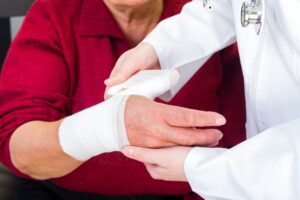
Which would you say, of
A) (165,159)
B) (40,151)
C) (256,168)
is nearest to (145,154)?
(165,159)

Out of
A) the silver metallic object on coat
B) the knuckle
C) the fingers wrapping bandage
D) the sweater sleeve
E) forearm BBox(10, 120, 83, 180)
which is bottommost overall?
forearm BBox(10, 120, 83, 180)

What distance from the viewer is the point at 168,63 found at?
90cm

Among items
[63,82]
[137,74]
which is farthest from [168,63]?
[63,82]

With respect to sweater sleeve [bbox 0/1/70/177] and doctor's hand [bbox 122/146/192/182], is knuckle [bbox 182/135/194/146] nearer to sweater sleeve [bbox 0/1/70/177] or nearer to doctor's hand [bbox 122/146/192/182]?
doctor's hand [bbox 122/146/192/182]

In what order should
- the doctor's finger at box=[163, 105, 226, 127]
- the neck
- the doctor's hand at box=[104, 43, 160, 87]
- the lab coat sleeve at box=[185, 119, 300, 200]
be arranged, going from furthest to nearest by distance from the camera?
the neck → the doctor's hand at box=[104, 43, 160, 87] → the doctor's finger at box=[163, 105, 226, 127] → the lab coat sleeve at box=[185, 119, 300, 200]

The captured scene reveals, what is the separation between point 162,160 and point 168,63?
1.00ft

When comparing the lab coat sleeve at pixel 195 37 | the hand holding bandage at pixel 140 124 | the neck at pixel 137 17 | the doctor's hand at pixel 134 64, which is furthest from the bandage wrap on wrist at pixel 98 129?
the neck at pixel 137 17

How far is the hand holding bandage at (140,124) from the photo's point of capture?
65cm

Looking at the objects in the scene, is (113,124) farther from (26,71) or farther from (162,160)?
(26,71)

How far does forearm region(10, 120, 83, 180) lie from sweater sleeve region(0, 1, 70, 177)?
0.08ft

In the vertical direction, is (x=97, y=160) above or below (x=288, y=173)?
below

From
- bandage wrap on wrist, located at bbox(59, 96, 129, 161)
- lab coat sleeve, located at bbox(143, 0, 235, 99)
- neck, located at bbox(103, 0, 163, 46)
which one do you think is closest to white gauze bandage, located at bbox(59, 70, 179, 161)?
bandage wrap on wrist, located at bbox(59, 96, 129, 161)

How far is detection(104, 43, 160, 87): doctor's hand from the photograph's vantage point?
804 millimetres

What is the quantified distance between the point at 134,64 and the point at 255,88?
0.24 m
